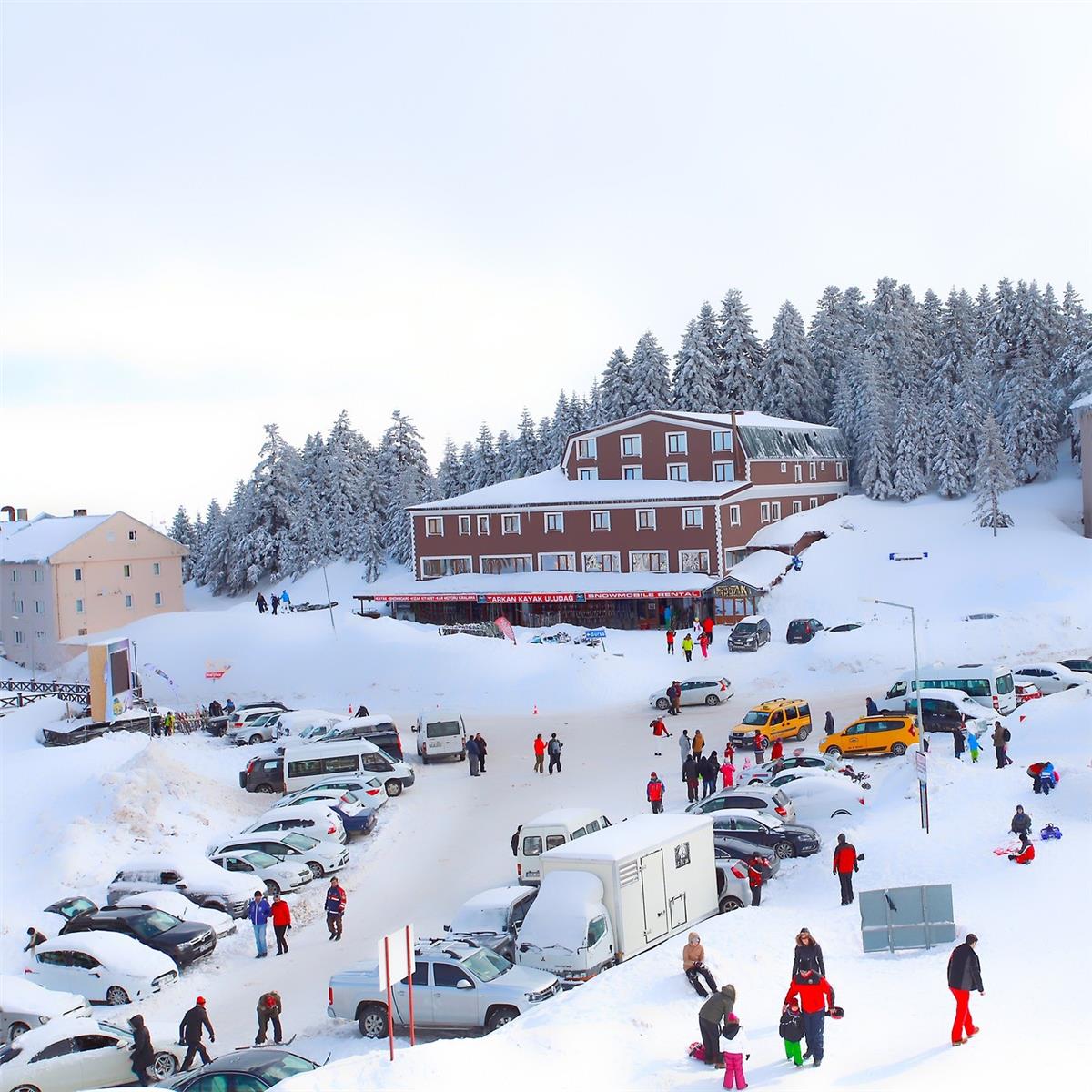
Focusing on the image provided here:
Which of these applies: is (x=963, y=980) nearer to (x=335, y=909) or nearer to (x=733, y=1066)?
(x=733, y=1066)

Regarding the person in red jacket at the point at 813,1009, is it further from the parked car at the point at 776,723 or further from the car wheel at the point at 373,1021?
the parked car at the point at 776,723

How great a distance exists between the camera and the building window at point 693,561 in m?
64.0

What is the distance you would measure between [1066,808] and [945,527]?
46224 mm

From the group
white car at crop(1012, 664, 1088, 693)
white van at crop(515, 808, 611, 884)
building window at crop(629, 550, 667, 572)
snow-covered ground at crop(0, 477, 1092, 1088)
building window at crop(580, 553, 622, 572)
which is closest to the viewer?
snow-covered ground at crop(0, 477, 1092, 1088)

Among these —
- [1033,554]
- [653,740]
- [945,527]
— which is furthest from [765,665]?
[945,527]

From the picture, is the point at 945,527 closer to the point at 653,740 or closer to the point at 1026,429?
the point at 1026,429

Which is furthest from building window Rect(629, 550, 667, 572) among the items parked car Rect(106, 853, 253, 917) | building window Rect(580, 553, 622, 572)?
parked car Rect(106, 853, 253, 917)

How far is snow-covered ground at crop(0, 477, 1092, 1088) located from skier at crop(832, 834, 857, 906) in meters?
0.57

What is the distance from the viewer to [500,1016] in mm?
18484

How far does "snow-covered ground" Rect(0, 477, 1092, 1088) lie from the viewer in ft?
51.6

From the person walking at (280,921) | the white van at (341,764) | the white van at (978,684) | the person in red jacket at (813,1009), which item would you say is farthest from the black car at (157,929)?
the white van at (978,684)

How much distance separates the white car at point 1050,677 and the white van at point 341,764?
839 inches

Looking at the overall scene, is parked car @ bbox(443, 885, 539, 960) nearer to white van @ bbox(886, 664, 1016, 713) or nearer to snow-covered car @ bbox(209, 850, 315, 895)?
snow-covered car @ bbox(209, 850, 315, 895)

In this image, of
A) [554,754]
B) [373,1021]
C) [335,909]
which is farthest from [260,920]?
[554,754]
